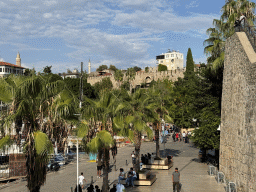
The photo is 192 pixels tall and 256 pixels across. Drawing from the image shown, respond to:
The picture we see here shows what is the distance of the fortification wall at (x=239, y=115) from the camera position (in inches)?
465

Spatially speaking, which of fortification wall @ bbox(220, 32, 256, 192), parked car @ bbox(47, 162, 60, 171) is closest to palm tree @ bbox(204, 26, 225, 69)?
fortification wall @ bbox(220, 32, 256, 192)

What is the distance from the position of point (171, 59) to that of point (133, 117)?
129499mm

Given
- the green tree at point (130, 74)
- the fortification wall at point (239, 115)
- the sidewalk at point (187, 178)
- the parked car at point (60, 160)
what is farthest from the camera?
the green tree at point (130, 74)

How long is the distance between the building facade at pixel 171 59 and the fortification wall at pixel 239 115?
120560 millimetres

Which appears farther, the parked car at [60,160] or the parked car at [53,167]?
the parked car at [60,160]

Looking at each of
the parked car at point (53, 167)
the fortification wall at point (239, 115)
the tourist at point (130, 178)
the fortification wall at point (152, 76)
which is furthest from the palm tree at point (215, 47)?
the fortification wall at point (152, 76)

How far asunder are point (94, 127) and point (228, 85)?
26.2ft

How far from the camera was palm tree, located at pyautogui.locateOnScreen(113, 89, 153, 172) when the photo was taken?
40.7 ft

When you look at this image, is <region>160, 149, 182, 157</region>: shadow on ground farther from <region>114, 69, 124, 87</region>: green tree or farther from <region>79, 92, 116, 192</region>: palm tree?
<region>114, 69, 124, 87</region>: green tree

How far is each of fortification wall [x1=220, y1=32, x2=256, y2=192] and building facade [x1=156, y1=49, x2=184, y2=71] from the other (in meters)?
121

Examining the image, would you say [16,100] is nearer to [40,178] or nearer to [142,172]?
[40,178]

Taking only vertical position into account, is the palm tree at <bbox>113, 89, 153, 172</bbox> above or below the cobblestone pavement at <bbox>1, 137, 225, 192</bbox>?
above

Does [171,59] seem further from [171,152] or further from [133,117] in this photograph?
[133,117]

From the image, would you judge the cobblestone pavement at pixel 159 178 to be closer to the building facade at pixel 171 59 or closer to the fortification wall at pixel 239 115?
the fortification wall at pixel 239 115
